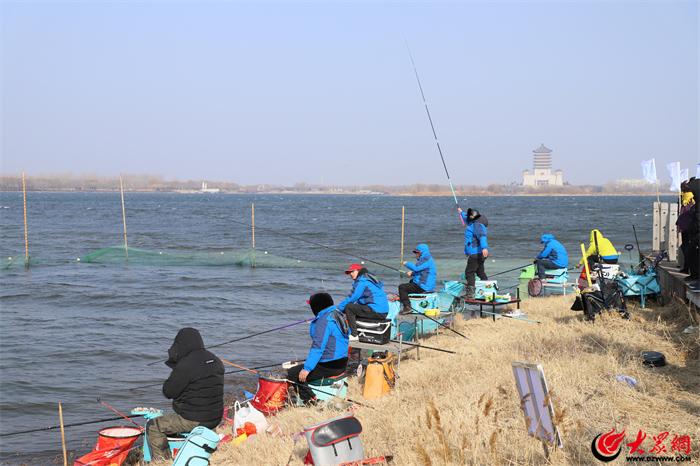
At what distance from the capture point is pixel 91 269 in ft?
82.7

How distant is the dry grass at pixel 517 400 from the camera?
539cm

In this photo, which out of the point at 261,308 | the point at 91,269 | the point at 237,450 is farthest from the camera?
the point at 91,269

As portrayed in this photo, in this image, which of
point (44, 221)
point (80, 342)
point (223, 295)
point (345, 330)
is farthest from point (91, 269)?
point (44, 221)

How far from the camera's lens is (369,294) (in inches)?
383

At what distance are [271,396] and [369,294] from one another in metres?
1.96

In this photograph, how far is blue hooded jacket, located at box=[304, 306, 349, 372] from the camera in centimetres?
839

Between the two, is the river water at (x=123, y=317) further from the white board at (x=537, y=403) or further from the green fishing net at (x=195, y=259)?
the white board at (x=537, y=403)

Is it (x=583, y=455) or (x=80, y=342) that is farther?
(x=80, y=342)

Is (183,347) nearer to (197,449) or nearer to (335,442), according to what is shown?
(197,449)

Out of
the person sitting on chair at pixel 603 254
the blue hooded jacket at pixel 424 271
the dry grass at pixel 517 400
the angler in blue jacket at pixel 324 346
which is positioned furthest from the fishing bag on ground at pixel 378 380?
the person sitting on chair at pixel 603 254

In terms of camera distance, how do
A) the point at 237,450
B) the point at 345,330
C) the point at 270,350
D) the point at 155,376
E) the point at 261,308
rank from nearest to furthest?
1. the point at 237,450
2. the point at 345,330
3. the point at 155,376
4. the point at 270,350
5. the point at 261,308

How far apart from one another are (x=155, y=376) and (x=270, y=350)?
2191mm

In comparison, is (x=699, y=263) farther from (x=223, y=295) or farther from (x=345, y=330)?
(x=223, y=295)

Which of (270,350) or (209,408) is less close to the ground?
(209,408)
